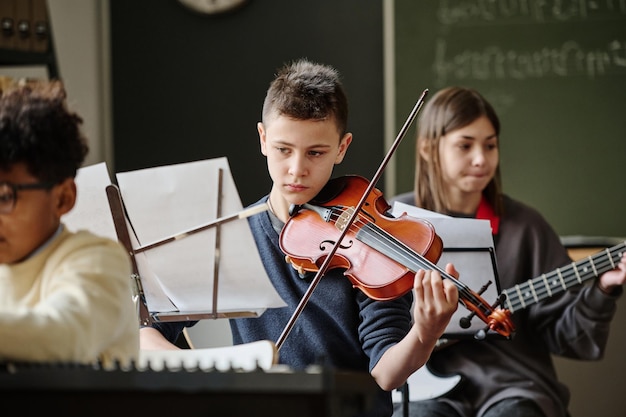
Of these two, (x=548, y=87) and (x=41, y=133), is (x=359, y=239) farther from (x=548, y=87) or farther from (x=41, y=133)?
(x=548, y=87)

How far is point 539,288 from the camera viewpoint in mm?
2076

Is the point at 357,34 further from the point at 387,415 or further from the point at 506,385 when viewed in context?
the point at 387,415

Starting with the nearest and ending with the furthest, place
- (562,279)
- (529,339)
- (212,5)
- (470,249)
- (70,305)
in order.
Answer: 1. (70,305)
2. (470,249)
3. (562,279)
4. (529,339)
5. (212,5)

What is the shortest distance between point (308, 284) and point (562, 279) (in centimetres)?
70

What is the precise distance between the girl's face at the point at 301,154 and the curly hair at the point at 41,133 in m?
0.53

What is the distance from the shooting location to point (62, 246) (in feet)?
3.39

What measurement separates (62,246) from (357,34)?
2.48 meters

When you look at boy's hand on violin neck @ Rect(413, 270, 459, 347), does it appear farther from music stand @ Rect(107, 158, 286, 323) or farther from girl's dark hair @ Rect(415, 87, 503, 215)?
girl's dark hair @ Rect(415, 87, 503, 215)

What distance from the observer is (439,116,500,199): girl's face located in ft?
7.43

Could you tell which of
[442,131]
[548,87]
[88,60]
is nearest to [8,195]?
[442,131]

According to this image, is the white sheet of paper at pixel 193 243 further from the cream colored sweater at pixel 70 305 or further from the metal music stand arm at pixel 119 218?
the cream colored sweater at pixel 70 305

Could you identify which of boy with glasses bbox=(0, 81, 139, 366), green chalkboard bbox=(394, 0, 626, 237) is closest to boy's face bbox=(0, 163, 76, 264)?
boy with glasses bbox=(0, 81, 139, 366)

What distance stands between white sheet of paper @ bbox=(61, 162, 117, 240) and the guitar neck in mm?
930

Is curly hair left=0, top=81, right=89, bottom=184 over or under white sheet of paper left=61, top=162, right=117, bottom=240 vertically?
over
